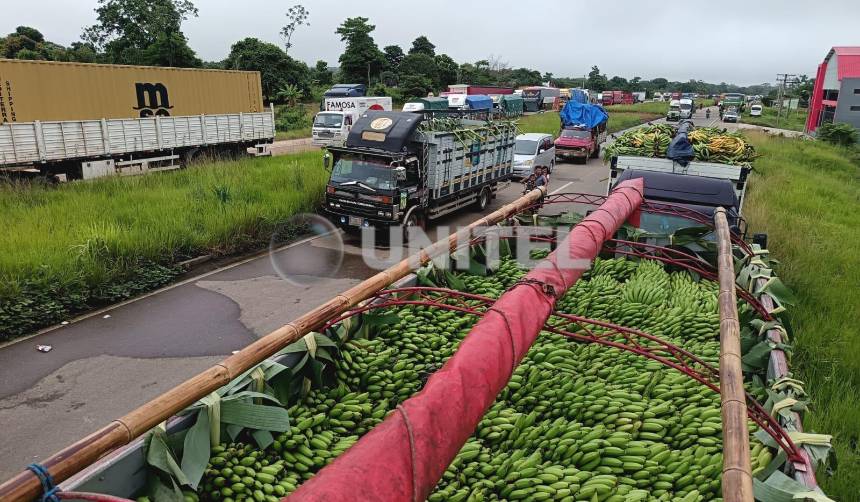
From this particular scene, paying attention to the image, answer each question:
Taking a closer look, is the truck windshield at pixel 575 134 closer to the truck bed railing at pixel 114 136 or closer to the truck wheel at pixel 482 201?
the truck wheel at pixel 482 201

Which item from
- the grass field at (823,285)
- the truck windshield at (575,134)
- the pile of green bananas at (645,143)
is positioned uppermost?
the pile of green bananas at (645,143)

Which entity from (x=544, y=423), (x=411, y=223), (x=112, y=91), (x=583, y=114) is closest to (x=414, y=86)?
(x=583, y=114)

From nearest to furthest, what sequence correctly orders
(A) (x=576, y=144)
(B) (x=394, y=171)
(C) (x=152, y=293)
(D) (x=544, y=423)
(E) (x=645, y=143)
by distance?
(D) (x=544, y=423) → (C) (x=152, y=293) → (B) (x=394, y=171) → (E) (x=645, y=143) → (A) (x=576, y=144)

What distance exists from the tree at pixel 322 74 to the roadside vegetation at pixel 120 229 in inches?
1928

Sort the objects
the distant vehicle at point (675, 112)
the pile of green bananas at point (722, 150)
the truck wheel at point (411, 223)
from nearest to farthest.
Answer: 1. the pile of green bananas at point (722, 150)
2. the truck wheel at point (411, 223)
3. the distant vehicle at point (675, 112)

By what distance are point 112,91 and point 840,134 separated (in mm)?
44121

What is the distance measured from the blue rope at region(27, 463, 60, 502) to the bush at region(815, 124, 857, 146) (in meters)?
47.5

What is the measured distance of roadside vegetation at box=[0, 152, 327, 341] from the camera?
8836 millimetres

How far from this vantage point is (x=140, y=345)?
8125 mm

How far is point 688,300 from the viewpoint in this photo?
235 inches

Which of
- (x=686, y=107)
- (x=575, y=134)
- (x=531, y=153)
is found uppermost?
(x=686, y=107)

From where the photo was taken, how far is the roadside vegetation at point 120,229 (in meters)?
Result: 8.84

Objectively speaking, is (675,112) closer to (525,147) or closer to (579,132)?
(579,132)

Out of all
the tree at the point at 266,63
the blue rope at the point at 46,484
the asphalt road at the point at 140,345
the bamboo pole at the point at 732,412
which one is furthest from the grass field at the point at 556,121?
the blue rope at the point at 46,484
